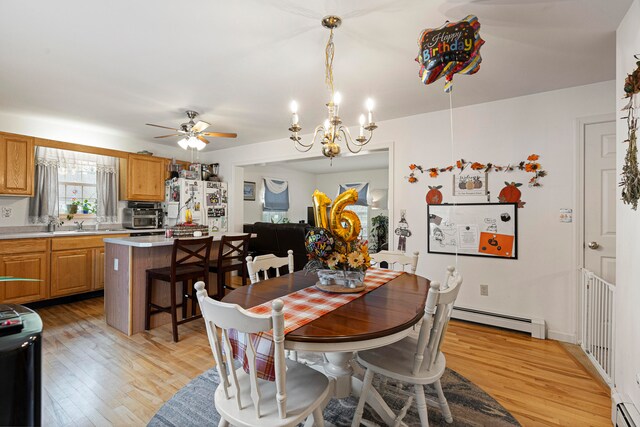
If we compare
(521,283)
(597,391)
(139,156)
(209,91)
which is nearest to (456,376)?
(597,391)

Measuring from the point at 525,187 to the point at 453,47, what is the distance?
2058 millimetres

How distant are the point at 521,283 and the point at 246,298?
2.79m

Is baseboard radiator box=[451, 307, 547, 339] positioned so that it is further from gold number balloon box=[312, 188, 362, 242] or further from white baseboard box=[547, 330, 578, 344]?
gold number balloon box=[312, 188, 362, 242]

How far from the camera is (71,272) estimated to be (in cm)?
387

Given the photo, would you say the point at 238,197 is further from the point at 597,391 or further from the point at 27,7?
the point at 597,391

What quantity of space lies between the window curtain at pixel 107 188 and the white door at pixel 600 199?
5.93m

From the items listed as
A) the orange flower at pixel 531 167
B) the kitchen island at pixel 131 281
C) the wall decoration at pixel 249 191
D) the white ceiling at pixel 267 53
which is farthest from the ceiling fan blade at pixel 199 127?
the wall decoration at pixel 249 191

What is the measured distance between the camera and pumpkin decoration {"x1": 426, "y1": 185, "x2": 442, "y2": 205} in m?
3.44

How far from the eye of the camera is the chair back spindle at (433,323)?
1.32 m

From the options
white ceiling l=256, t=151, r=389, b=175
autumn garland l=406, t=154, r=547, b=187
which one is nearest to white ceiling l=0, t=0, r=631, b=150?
autumn garland l=406, t=154, r=547, b=187

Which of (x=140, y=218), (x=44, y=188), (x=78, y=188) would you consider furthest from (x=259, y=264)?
(x=78, y=188)

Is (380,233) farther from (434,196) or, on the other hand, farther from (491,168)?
(491,168)

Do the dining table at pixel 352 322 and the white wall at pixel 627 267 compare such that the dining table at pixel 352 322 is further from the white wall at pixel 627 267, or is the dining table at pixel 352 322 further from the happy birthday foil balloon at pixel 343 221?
the white wall at pixel 627 267

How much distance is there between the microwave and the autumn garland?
4.02 meters
